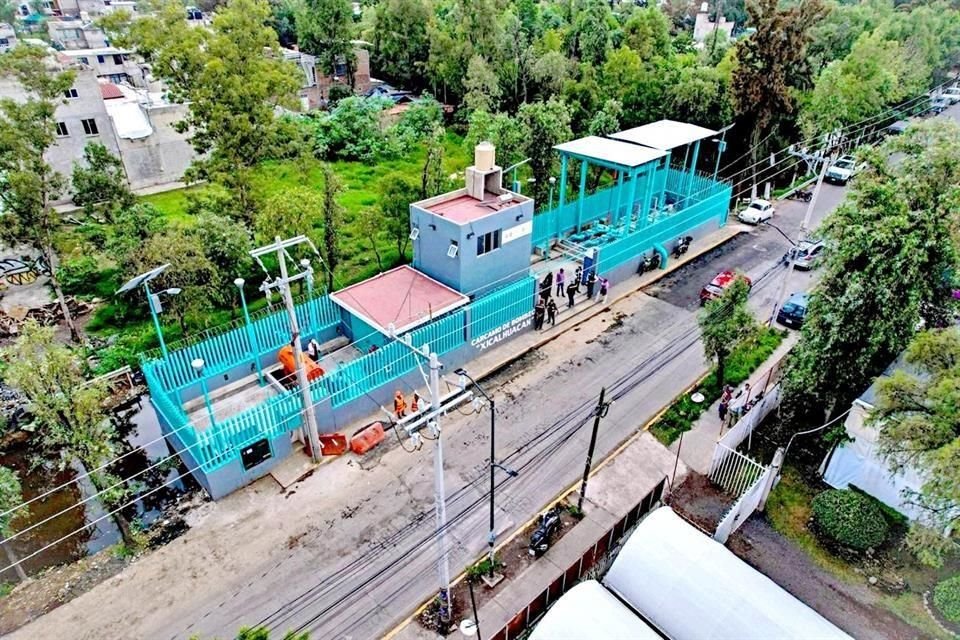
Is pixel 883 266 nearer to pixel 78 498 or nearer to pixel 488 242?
pixel 488 242

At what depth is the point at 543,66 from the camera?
41.5 metres

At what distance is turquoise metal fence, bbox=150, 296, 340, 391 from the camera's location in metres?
19.0

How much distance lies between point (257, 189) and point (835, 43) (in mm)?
53238

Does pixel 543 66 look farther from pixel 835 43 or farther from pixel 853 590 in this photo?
pixel 853 590

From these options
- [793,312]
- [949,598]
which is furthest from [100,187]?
[949,598]

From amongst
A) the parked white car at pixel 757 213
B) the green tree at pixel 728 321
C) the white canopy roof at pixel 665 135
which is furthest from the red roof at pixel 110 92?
the green tree at pixel 728 321

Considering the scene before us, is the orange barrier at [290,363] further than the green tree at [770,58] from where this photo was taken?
No

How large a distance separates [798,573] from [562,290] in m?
14.7

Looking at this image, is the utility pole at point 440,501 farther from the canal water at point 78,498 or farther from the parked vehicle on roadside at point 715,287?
the parked vehicle on roadside at point 715,287

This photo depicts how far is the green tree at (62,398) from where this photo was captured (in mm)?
14109

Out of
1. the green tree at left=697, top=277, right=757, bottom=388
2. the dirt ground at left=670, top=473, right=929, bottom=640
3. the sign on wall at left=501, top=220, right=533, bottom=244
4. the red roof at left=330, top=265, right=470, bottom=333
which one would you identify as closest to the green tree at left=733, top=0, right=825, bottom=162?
the sign on wall at left=501, top=220, right=533, bottom=244

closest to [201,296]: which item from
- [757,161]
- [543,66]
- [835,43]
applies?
[543,66]

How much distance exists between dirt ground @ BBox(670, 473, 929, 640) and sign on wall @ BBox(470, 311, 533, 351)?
875 centimetres

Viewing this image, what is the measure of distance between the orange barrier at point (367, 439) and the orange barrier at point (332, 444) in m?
0.33
